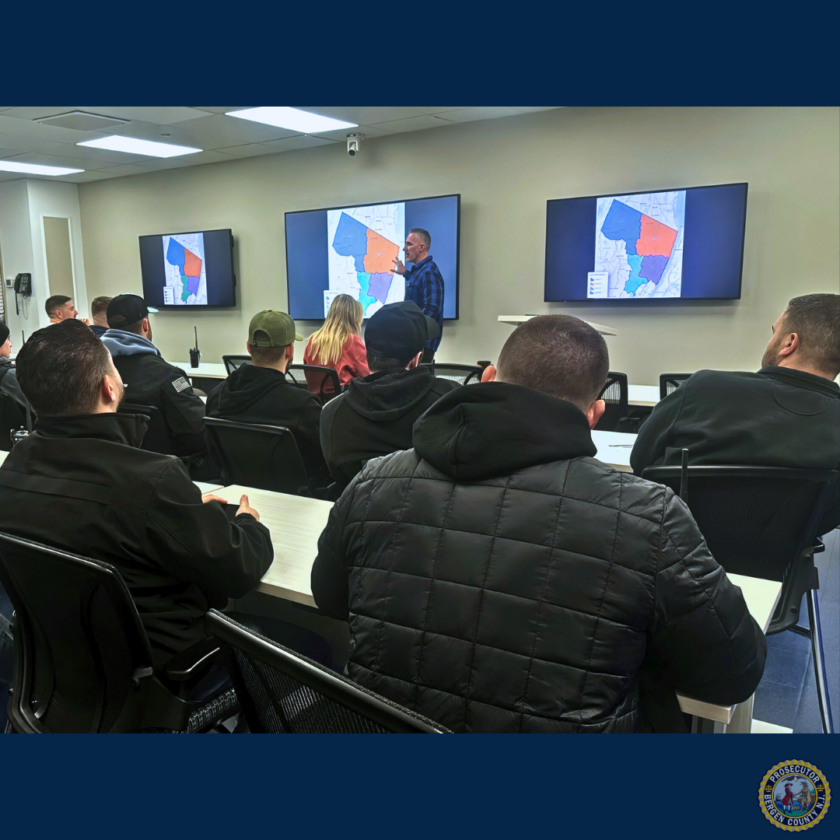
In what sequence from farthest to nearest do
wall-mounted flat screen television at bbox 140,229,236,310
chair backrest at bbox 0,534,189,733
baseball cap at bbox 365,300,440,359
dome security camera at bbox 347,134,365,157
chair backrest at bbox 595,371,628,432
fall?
wall-mounted flat screen television at bbox 140,229,236,310 < dome security camera at bbox 347,134,365,157 < chair backrest at bbox 595,371,628,432 < baseball cap at bbox 365,300,440,359 < chair backrest at bbox 0,534,189,733

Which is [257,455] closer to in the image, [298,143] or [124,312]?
[124,312]

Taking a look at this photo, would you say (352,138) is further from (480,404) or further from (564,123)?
(480,404)

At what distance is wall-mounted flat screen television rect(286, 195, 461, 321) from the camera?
5980 mm

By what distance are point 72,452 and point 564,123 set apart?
16.3ft

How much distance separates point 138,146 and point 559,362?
6.80m

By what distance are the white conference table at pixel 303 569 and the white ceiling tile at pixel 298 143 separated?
4973mm

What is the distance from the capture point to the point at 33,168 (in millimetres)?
7914

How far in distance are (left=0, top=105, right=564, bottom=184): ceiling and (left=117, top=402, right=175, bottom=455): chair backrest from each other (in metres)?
2.99

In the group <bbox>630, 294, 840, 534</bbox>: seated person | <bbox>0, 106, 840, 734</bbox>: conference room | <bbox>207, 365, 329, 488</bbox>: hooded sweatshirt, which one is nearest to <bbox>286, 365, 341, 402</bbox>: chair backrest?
<bbox>0, 106, 840, 734</bbox>: conference room

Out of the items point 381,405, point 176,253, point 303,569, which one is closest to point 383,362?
point 381,405

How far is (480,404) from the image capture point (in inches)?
42.6

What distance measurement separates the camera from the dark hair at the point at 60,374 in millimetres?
1439

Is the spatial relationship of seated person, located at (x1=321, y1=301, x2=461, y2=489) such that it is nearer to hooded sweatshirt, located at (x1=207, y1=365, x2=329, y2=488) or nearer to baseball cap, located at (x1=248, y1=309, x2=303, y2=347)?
hooded sweatshirt, located at (x1=207, y1=365, x2=329, y2=488)

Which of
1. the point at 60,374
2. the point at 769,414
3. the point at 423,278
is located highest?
the point at 423,278
